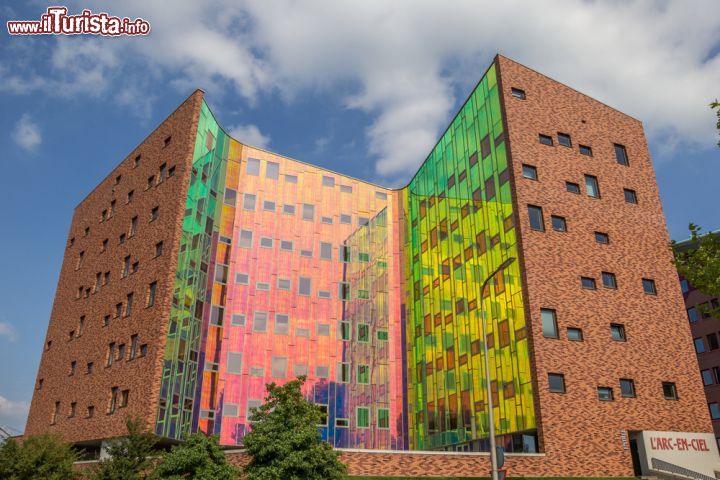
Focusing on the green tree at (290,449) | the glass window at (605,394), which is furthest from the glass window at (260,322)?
the glass window at (605,394)

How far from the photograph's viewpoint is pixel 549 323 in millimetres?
A: 39250

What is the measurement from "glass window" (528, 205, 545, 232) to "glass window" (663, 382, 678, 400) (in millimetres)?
12632

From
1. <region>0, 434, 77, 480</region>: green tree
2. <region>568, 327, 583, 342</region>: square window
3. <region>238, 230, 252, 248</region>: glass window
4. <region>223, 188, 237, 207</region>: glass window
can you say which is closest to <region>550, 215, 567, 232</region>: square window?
<region>568, 327, 583, 342</region>: square window

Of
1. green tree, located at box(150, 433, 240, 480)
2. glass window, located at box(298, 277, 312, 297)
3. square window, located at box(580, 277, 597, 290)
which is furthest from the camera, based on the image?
glass window, located at box(298, 277, 312, 297)

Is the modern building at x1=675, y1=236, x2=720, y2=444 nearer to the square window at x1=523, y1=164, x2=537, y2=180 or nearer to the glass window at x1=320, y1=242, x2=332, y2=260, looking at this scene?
the square window at x1=523, y1=164, x2=537, y2=180

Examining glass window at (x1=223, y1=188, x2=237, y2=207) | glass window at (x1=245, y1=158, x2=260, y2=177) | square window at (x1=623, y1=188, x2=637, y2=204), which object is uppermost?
glass window at (x1=245, y1=158, x2=260, y2=177)

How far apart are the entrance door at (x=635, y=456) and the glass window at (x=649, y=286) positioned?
10628 mm

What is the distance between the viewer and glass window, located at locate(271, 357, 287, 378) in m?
49.7

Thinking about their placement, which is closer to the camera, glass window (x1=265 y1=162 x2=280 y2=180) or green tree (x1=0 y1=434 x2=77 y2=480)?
green tree (x1=0 y1=434 x2=77 y2=480)

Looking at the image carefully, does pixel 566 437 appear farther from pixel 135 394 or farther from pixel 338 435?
pixel 135 394

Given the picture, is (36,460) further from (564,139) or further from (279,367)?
(564,139)

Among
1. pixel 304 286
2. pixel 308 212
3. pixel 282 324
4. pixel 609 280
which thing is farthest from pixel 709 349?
pixel 282 324

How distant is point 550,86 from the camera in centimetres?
4822

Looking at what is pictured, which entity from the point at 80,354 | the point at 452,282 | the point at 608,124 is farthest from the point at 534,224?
the point at 80,354
